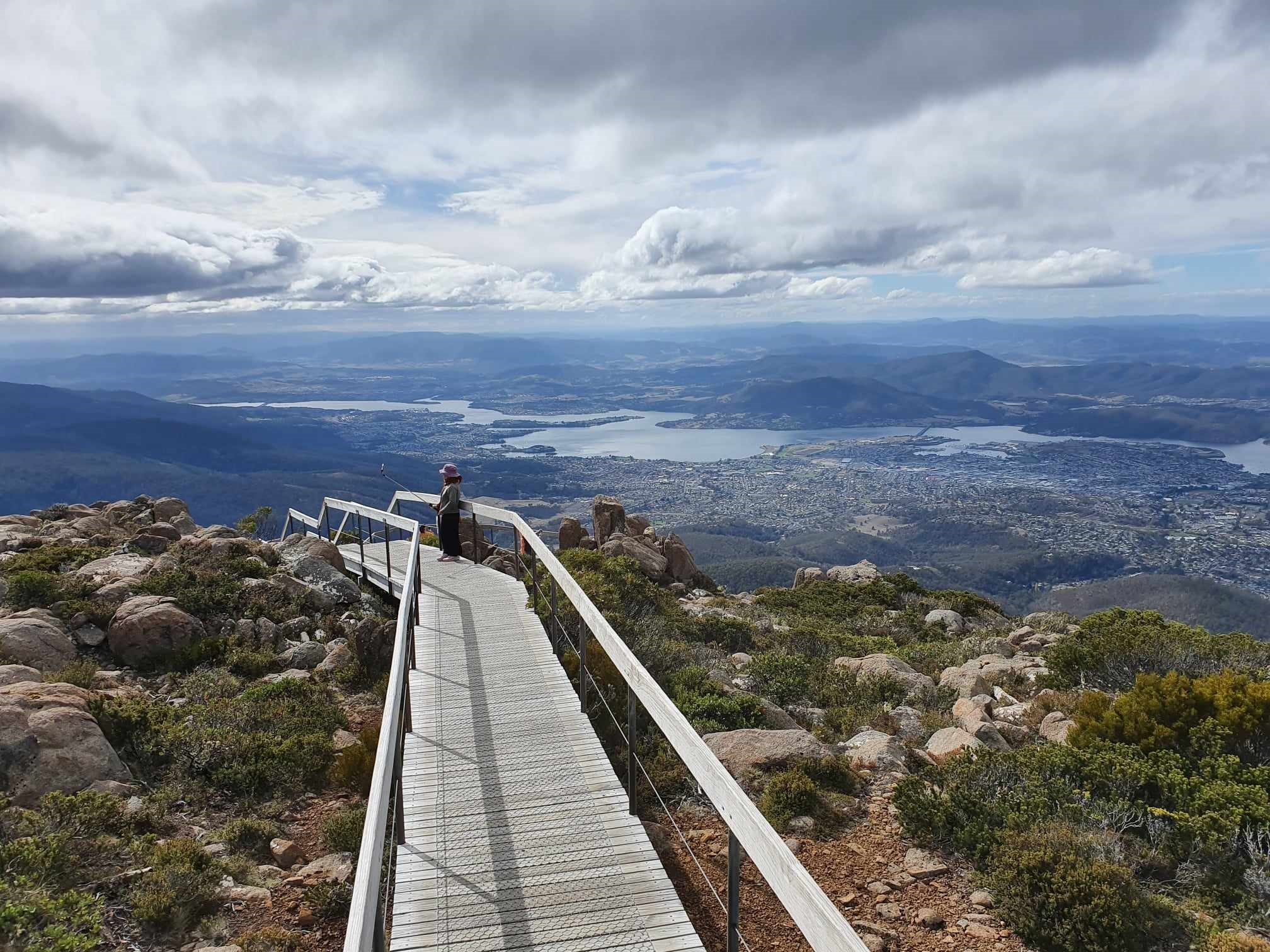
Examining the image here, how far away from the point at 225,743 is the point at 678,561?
624 inches

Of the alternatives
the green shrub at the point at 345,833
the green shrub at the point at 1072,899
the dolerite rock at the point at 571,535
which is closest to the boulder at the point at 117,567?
the green shrub at the point at 345,833

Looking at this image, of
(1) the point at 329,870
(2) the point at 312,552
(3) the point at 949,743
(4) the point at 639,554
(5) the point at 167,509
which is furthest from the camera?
(5) the point at 167,509

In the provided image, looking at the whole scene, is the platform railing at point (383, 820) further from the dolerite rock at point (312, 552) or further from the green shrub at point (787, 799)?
the dolerite rock at point (312, 552)

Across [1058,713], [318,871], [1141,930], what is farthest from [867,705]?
[318,871]

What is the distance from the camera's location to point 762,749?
6.51 meters

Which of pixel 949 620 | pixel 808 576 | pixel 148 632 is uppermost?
pixel 148 632

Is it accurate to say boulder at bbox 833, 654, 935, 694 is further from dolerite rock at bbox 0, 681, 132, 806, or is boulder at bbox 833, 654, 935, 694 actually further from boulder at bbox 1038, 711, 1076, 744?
dolerite rock at bbox 0, 681, 132, 806

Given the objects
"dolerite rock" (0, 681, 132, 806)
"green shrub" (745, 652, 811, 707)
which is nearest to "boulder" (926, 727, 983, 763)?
"green shrub" (745, 652, 811, 707)

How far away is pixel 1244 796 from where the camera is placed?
5.04m

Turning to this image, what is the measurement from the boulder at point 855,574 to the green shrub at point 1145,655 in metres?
14.3

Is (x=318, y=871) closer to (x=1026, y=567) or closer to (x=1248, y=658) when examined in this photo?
(x=1248, y=658)

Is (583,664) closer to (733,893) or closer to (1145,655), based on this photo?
(733,893)

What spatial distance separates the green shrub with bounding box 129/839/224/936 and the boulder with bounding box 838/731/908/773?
5157 mm

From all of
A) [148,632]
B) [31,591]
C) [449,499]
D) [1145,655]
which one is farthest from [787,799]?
[31,591]
